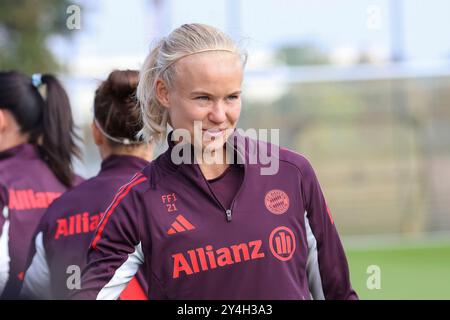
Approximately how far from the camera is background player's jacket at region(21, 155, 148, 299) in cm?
312

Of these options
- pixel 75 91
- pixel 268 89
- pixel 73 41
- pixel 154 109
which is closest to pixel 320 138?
pixel 268 89

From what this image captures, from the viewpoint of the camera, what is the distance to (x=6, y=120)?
12.8ft

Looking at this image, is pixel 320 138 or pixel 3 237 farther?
pixel 320 138

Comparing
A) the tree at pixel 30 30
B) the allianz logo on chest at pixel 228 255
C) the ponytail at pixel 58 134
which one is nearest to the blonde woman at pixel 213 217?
the allianz logo on chest at pixel 228 255

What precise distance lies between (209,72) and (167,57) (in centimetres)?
17

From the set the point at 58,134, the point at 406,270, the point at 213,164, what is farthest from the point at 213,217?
the point at 406,270

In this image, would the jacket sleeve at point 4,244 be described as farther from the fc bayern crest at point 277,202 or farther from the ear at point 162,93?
the fc bayern crest at point 277,202

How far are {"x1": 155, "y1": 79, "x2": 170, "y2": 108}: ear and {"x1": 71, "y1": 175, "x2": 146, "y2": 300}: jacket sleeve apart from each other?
297 mm

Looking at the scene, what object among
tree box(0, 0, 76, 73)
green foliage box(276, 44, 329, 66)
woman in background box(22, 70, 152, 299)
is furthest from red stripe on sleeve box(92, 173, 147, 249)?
tree box(0, 0, 76, 73)

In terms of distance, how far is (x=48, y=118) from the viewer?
390cm

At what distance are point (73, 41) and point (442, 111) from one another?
512 centimetres

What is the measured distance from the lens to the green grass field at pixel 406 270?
272 inches

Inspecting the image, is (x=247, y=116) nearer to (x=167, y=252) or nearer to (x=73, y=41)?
(x=73, y=41)
